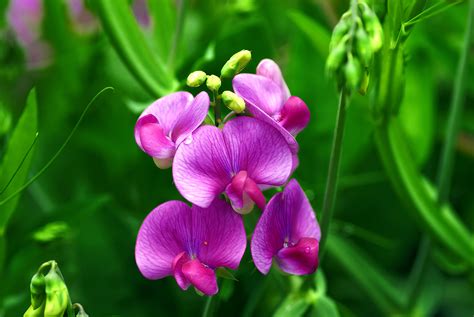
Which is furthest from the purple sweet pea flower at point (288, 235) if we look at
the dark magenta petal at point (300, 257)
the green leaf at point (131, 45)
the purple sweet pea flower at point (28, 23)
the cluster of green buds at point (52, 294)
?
the purple sweet pea flower at point (28, 23)

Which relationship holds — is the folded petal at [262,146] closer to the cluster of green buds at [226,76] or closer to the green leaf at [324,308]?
the cluster of green buds at [226,76]

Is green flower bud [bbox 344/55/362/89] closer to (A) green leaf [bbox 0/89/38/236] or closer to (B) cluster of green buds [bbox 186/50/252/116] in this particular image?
(B) cluster of green buds [bbox 186/50/252/116]

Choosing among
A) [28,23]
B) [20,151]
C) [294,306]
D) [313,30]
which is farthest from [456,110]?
[28,23]

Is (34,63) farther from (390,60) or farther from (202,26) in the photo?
(390,60)

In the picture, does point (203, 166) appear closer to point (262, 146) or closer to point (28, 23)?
point (262, 146)

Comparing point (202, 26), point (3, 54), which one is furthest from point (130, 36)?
point (202, 26)
